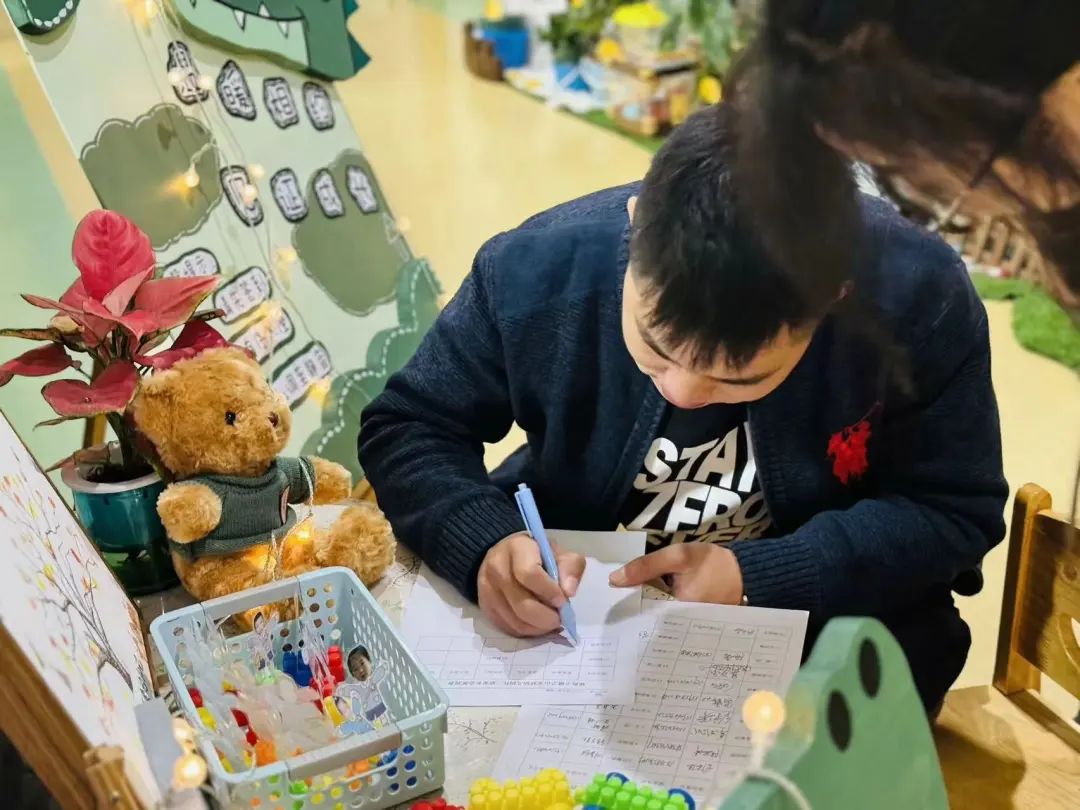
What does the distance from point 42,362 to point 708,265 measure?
46 cm

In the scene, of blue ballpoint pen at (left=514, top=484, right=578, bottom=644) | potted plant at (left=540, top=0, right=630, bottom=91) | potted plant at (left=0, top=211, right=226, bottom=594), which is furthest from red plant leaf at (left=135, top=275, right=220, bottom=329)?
potted plant at (left=540, top=0, right=630, bottom=91)

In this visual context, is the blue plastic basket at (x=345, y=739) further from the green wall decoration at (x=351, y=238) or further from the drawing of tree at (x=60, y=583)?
the green wall decoration at (x=351, y=238)

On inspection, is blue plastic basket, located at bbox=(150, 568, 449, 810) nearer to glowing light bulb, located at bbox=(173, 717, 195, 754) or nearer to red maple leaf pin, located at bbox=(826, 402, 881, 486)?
glowing light bulb, located at bbox=(173, 717, 195, 754)

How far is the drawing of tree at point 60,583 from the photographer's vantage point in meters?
0.52

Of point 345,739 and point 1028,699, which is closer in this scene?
point 345,739

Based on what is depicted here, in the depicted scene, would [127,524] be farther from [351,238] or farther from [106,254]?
[351,238]

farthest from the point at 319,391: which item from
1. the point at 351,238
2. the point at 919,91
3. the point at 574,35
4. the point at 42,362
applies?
the point at 574,35

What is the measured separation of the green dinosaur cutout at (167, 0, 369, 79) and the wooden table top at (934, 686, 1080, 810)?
97 cm

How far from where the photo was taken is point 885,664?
0.44 m

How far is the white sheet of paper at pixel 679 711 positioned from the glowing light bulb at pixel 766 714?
0.66 ft

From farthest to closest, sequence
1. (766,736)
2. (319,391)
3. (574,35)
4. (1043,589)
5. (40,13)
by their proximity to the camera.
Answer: (574,35) → (319,391) → (40,13) → (1043,589) → (766,736)

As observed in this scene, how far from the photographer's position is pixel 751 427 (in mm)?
798

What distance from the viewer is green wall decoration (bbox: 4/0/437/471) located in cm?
106

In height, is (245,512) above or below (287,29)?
below
